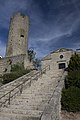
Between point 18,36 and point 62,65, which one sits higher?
point 18,36

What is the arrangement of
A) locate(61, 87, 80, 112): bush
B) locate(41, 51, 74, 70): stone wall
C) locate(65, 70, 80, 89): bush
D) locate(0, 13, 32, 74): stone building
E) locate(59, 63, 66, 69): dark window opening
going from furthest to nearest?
locate(0, 13, 32, 74): stone building → locate(41, 51, 74, 70): stone wall → locate(59, 63, 66, 69): dark window opening → locate(65, 70, 80, 89): bush → locate(61, 87, 80, 112): bush

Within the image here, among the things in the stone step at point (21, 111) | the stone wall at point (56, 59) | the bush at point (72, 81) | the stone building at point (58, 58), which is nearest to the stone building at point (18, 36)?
the stone wall at point (56, 59)

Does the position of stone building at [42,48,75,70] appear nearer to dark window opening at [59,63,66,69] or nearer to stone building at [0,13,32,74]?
dark window opening at [59,63,66,69]

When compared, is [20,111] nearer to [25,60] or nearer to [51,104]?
[51,104]

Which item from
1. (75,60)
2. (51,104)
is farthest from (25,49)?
(51,104)

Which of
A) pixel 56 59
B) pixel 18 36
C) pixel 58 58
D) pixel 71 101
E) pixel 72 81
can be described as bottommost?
pixel 71 101

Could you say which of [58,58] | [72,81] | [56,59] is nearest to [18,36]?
[56,59]

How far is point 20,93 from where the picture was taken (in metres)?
8.85

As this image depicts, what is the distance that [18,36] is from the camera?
26.5 metres

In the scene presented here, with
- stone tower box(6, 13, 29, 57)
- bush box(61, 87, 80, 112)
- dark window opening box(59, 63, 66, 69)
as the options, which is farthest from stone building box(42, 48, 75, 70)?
bush box(61, 87, 80, 112)

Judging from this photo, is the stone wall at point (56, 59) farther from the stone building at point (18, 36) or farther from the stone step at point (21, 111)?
the stone step at point (21, 111)

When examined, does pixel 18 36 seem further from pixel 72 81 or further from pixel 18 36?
pixel 72 81

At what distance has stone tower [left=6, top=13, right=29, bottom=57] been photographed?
2601 centimetres

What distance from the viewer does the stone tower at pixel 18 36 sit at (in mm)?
26013
